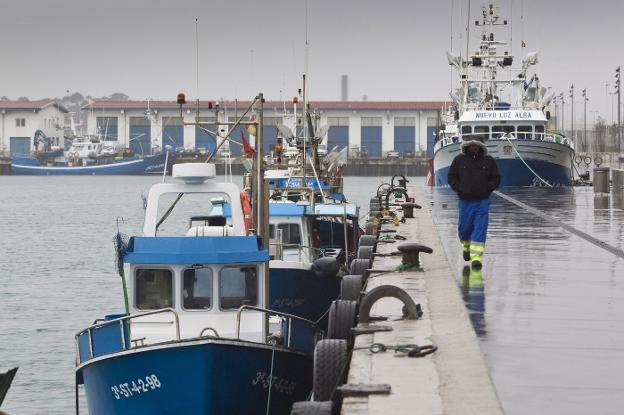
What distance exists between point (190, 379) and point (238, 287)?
7.86 feet

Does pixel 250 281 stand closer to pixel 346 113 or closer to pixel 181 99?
pixel 181 99

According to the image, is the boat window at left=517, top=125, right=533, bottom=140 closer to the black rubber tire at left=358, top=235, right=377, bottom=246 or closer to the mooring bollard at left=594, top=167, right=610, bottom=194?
the mooring bollard at left=594, top=167, right=610, bottom=194

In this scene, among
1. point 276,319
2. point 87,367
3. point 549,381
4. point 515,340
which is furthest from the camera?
point 276,319

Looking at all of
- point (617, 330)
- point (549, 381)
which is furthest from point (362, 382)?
point (617, 330)

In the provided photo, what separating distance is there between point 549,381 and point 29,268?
41048 mm

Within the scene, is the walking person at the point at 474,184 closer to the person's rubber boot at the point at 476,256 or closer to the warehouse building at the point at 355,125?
the person's rubber boot at the point at 476,256

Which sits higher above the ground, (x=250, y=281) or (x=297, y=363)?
(x=250, y=281)

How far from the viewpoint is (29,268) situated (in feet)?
167

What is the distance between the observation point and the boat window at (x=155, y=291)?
58.2 feet

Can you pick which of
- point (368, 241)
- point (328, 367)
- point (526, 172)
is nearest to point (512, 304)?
point (328, 367)

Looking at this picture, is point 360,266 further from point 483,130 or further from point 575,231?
point 483,130

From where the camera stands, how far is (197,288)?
58.2ft

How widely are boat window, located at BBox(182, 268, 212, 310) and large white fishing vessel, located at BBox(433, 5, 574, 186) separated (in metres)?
34.8

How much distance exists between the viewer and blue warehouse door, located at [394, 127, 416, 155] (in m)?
180
